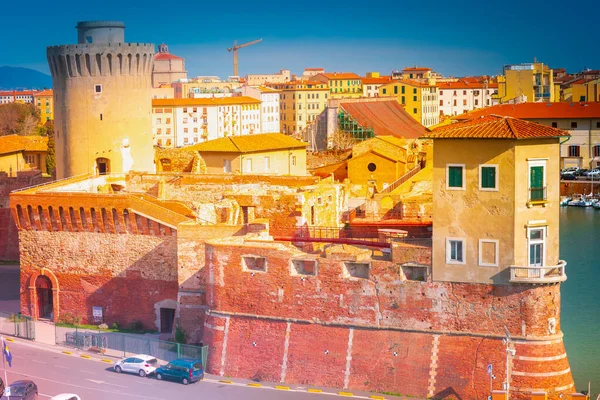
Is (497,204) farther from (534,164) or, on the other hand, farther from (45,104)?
(45,104)

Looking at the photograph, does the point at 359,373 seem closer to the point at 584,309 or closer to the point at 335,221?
the point at 335,221

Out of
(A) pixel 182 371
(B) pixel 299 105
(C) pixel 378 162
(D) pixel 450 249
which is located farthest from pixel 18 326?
(B) pixel 299 105

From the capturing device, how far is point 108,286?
1578 inches

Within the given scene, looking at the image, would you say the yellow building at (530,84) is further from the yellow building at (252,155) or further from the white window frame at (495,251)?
the white window frame at (495,251)

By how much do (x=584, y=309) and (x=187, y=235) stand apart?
14.4 meters

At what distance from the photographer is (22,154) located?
64812 mm

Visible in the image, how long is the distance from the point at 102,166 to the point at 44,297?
7264mm

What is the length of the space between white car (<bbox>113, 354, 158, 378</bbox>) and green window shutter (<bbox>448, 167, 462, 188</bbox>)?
29.2 ft

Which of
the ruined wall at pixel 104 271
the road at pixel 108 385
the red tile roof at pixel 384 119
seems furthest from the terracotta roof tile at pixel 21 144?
the road at pixel 108 385

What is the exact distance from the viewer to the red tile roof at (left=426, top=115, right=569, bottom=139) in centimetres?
3098

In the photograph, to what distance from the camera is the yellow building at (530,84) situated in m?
120

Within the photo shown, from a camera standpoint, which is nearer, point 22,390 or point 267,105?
point 22,390

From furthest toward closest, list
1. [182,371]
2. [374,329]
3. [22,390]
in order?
[182,371]
[374,329]
[22,390]

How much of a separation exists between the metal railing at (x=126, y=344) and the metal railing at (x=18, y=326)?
0.79m
